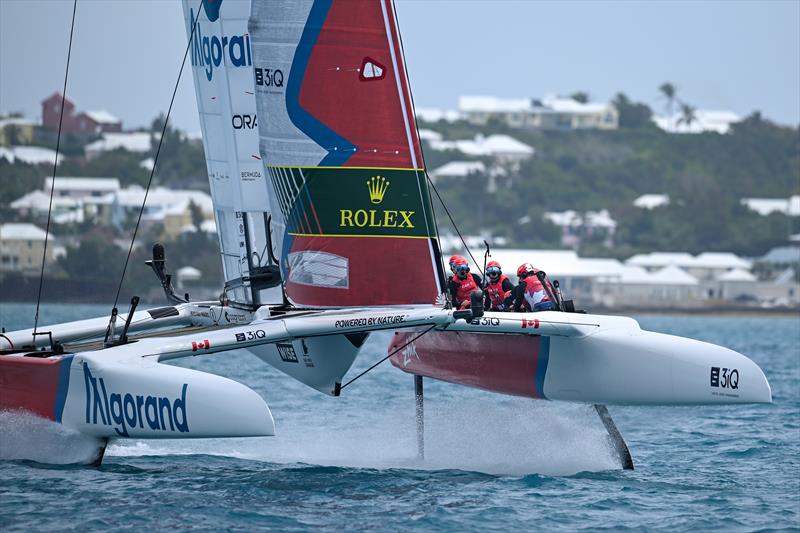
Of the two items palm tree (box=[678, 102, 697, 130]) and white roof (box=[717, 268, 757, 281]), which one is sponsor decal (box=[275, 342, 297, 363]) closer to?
white roof (box=[717, 268, 757, 281])

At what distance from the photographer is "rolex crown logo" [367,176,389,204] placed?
884 cm

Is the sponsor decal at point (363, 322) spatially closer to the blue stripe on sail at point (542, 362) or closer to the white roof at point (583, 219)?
the blue stripe on sail at point (542, 362)

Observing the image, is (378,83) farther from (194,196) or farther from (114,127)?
(114,127)

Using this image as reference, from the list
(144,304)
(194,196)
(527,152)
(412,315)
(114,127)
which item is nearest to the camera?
(412,315)

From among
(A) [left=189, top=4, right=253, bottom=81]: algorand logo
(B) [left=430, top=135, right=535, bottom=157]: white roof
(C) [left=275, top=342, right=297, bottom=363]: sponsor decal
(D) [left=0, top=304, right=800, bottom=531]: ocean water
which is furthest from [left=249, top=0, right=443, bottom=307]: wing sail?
(B) [left=430, top=135, right=535, bottom=157]: white roof

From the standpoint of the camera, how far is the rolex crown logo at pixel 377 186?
348 inches

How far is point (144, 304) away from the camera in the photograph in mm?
44312

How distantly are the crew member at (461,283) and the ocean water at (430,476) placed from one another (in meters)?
0.97

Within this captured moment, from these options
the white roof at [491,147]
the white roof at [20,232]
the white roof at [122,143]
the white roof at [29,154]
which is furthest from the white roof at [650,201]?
the white roof at [29,154]

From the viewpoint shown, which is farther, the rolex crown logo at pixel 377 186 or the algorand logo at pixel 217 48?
the algorand logo at pixel 217 48

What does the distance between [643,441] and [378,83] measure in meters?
4.03

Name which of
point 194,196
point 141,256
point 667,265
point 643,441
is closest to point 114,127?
point 194,196

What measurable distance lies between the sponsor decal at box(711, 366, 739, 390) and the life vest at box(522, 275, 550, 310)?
1.31 m

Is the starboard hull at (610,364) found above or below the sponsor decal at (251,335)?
below
